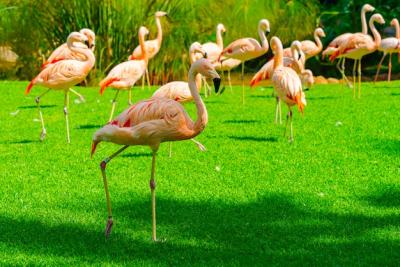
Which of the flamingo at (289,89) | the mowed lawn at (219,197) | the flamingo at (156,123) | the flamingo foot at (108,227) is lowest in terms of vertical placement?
the mowed lawn at (219,197)

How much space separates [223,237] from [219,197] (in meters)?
1.05

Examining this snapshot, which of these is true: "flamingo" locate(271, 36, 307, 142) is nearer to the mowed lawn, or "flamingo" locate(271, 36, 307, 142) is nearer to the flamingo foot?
the mowed lawn

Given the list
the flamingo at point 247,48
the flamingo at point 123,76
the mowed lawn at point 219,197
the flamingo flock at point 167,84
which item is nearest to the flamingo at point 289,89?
the flamingo flock at point 167,84

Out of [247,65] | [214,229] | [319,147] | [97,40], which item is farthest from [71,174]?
[247,65]

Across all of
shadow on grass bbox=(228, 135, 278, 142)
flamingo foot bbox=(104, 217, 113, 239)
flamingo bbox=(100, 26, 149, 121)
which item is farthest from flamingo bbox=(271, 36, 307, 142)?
flamingo foot bbox=(104, 217, 113, 239)

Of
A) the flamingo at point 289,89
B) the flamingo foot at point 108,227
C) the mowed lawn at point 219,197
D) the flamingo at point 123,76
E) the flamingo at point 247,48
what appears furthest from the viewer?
the flamingo at point 247,48

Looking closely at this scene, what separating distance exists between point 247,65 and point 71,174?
556 inches

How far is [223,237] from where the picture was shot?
4852 millimetres

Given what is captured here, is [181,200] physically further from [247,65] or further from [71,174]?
[247,65]

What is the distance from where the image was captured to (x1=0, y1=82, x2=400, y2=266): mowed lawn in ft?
15.1

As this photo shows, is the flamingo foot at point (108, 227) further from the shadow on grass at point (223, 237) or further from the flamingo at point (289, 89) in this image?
the flamingo at point (289, 89)

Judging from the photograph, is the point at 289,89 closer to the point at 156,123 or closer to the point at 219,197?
the point at 219,197

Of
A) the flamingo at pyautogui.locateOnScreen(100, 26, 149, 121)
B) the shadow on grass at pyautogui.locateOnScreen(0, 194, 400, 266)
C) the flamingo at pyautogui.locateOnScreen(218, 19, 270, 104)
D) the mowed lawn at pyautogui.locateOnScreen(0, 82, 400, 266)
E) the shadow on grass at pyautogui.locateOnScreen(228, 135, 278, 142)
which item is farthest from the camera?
the flamingo at pyautogui.locateOnScreen(218, 19, 270, 104)

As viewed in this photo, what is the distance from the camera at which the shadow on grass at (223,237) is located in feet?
14.6
